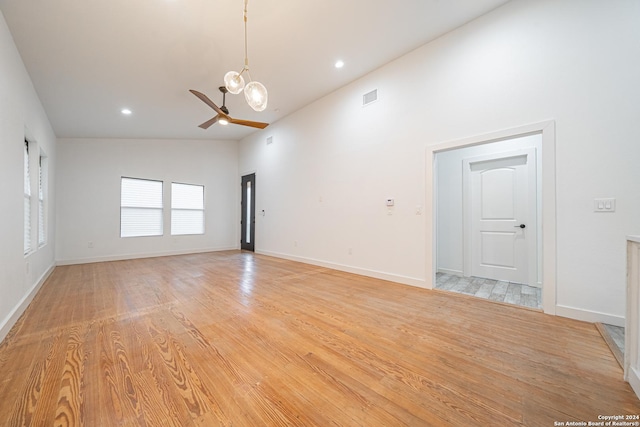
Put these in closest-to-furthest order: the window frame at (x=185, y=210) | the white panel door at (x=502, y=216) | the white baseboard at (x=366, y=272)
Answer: the white baseboard at (x=366, y=272) → the white panel door at (x=502, y=216) → the window frame at (x=185, y=210)

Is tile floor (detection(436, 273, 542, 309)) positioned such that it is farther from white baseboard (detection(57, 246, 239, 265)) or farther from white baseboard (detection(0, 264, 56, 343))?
white baseboard (detection(57, 246, 239, 265))

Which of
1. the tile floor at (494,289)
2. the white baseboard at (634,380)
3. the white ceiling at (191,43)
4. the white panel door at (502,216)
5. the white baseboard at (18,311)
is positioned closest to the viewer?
the white baseboard at (634,380)

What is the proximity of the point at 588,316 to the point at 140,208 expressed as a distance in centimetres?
852

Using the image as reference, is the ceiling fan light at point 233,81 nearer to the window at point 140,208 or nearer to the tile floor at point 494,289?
the tile floor at point 494,289

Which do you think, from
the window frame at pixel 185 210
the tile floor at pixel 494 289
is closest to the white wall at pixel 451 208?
the tile floor at pixel 494 289

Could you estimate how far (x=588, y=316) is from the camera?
246 centimetres

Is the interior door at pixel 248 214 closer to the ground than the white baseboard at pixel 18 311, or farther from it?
farther from it

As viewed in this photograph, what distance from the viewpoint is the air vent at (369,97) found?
169 inches

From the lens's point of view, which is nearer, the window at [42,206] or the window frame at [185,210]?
the window at [42,206]

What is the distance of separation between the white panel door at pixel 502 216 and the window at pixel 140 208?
7.47 meters

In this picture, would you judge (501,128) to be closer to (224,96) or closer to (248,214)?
(224,96)

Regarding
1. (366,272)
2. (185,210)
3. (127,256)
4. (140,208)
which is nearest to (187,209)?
(185,210)

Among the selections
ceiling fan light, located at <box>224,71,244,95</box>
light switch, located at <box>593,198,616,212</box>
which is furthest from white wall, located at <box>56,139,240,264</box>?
light switch, located at <box>593,198,616,212</box>

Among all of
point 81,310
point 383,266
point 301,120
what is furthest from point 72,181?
point 383,266
